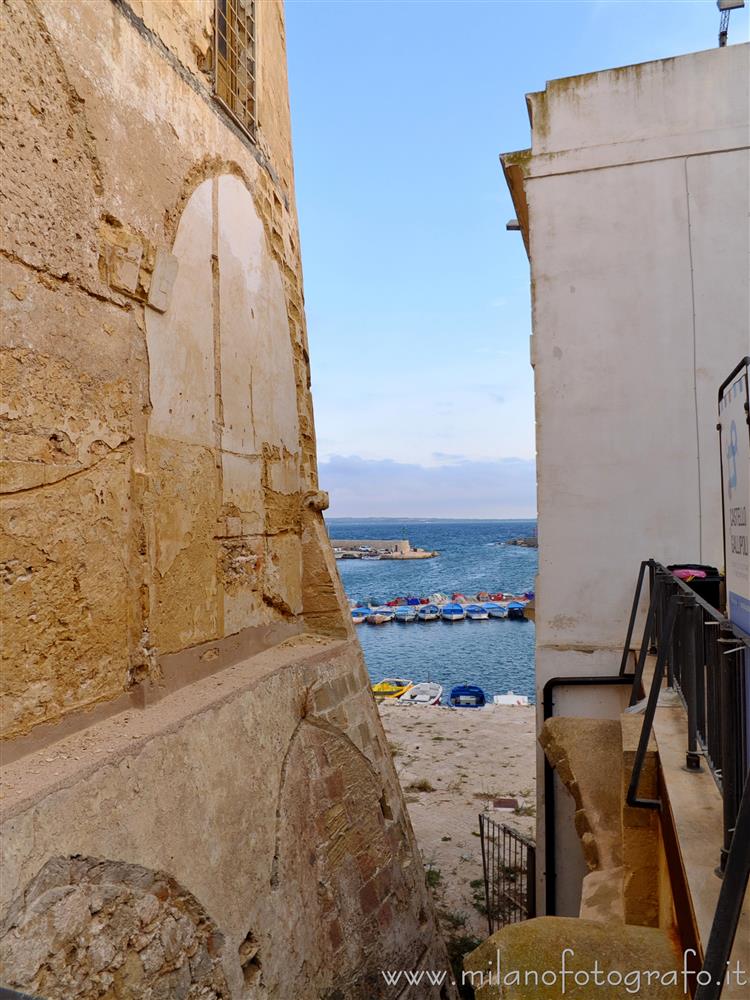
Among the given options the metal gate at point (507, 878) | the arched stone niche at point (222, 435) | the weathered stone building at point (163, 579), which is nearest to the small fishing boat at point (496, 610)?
the metal gate at point (507, 878)

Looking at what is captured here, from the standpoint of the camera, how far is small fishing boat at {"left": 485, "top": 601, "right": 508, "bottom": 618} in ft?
178

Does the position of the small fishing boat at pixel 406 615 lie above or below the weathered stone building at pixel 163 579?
below

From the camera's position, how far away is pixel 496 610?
55.3 meters

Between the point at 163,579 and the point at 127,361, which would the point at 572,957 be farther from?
the point at 127,361

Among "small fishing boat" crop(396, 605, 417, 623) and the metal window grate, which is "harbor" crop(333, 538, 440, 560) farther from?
the metal window grate

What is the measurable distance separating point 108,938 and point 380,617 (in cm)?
5219

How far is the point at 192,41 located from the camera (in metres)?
4.59

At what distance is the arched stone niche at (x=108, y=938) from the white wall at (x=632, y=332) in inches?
178

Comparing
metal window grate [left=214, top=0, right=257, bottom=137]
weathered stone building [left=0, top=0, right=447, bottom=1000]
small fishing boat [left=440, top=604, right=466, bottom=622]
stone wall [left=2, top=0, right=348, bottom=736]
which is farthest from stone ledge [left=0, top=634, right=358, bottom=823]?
small fishing boat [left=440, top=604, right=466, bottom=622]

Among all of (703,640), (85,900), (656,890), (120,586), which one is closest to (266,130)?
(120,586)

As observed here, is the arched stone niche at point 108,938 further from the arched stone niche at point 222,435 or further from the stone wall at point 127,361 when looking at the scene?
the arched stone niche at point 222,435

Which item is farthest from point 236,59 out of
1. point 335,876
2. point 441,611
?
point 441,611

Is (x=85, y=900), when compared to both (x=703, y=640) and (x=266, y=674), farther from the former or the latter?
(x=703, y=640)

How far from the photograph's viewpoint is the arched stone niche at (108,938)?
8.67ft
